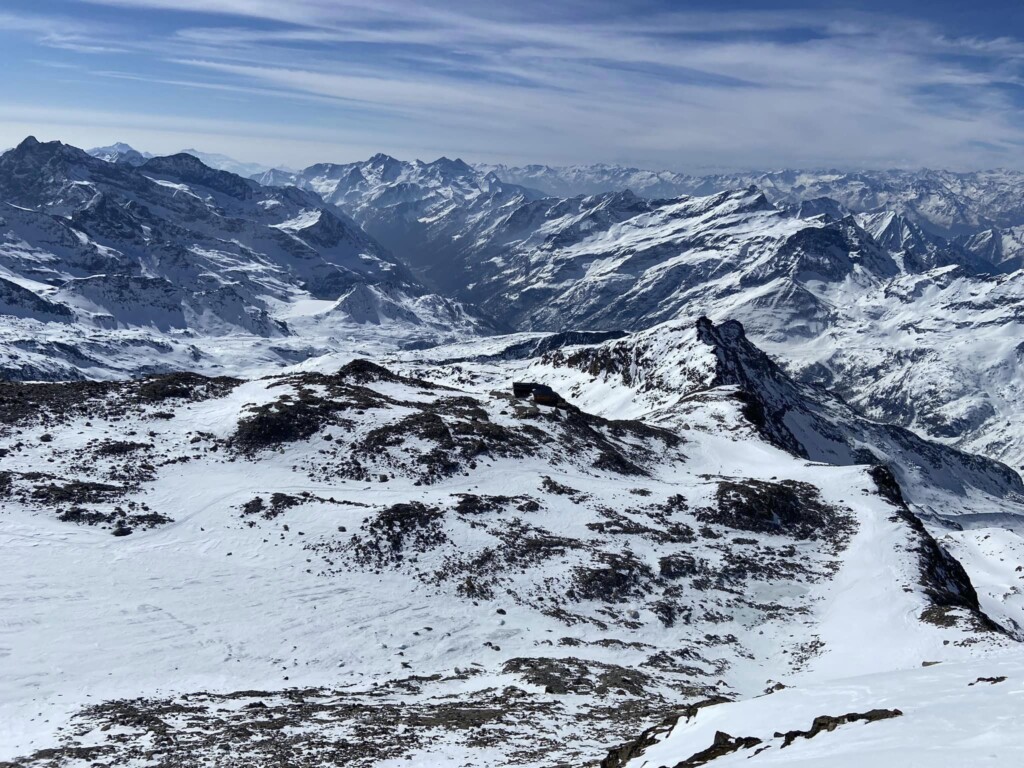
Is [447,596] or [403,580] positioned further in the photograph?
[403,580]

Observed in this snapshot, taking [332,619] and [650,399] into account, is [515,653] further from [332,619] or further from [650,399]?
[650,399]

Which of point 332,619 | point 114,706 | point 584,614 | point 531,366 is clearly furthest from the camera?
point 531,366

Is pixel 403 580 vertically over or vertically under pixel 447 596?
over

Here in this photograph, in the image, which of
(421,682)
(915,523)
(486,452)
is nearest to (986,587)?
(915,523)

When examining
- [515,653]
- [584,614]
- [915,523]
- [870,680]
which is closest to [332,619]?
[515,653]

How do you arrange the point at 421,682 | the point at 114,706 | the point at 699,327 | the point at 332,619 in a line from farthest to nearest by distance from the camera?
the point at 699,327
the point at 332,619
the point at 421,682
the point at 114,706

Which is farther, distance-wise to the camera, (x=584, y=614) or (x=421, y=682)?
(x=584, y=614)

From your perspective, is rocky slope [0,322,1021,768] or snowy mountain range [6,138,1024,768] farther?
rocky slope [0,322,1021,768]

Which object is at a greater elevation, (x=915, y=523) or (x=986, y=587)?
(x=915, y=523)

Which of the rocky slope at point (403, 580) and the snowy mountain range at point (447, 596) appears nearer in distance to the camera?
the snowy mountain range at point (447, 596)

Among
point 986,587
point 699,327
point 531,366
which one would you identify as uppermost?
point 699,327
